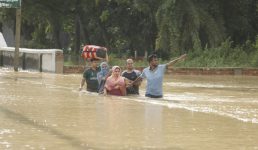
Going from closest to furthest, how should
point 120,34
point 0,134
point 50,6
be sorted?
point 0,134 → point 50,6 → point 120,34

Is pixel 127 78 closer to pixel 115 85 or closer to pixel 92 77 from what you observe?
pixel 115 85

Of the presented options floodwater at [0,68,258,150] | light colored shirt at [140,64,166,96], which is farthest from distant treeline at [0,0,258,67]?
floodwater at [0,68,258,150]

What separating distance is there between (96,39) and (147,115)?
3479cm

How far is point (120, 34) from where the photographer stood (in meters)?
44.9

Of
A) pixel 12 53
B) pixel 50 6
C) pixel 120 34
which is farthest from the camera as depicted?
pixel 120 34

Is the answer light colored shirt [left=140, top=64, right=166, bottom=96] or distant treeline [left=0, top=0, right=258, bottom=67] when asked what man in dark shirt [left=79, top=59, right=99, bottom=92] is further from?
distant treeline [left=0, top=0, right=258, bottom=67]

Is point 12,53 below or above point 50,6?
below

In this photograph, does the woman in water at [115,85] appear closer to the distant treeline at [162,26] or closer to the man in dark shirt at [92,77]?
the man in dark shirt at [92,77]

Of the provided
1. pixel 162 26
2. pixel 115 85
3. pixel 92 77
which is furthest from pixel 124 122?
pixel 162 26

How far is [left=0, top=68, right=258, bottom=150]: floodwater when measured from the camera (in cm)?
877

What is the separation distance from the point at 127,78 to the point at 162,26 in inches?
661

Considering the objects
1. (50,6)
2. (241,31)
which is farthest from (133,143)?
(50,6)

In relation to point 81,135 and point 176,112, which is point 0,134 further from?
point 176,112

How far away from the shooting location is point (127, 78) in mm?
17250
